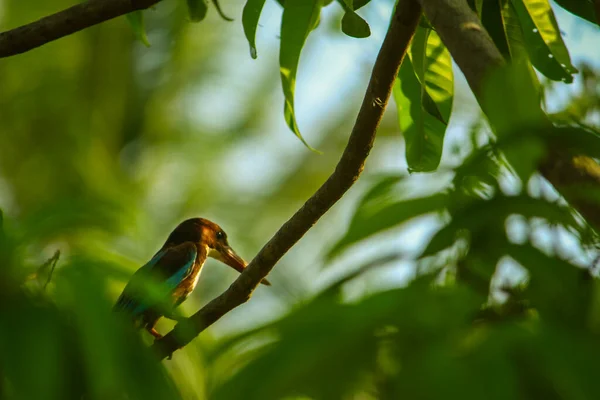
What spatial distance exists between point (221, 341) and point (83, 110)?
10901 mm

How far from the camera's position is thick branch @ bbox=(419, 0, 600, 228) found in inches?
44.8

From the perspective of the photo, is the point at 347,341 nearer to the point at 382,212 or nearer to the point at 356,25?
the point at 382,212

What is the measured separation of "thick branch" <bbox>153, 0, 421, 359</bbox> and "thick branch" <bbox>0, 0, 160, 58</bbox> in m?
0.59

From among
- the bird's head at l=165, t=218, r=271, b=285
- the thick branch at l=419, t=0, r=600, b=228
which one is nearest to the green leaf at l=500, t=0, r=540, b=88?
the thick branch at l=419, t=0, r=600, b=228

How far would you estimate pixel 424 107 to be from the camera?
2369 mm

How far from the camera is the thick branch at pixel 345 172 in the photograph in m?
2.04

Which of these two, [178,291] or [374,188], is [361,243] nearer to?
[374,188]

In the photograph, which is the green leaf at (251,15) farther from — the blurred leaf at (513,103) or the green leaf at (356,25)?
the blurred leaf at (513,103)

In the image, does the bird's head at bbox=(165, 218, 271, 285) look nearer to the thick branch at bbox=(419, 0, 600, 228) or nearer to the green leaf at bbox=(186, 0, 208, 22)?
the green leaf at bbox=(186, 0, 208, 22)

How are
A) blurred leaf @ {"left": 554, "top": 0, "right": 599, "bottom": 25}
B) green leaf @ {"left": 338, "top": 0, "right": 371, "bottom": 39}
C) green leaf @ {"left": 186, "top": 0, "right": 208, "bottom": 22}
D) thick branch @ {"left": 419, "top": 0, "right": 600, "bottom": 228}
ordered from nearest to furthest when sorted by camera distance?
thick branch @ {"left": 419, "top": 0, "right": 600, "bottom": 228} → green leaf @ {"left": 338, "top": 0, "right": 371, "bottom": 39} → blurred leaf @ {"left": 554, "top": 0, "right": 599, "bottom": 25} → green leaf @ {"left": 186, "top": 0, "right": 208, "bottom": 22}

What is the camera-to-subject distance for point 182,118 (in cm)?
1290

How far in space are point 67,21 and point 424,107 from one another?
90cm

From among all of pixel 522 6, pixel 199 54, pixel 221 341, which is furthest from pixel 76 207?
pixel 199 54

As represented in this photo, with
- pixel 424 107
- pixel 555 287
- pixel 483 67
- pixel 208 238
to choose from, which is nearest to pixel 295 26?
pixel 424 107
